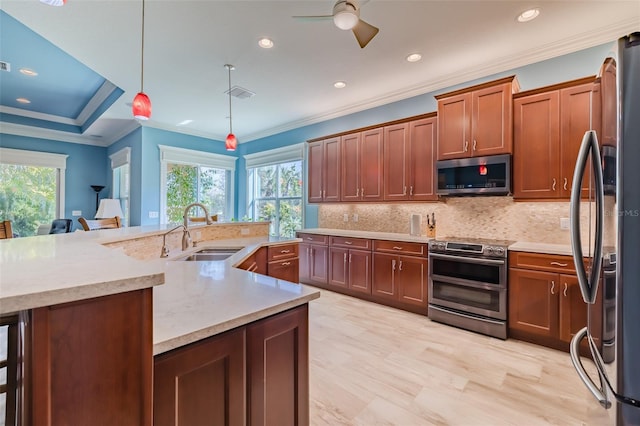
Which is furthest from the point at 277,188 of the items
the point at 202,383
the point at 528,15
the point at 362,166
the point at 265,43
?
the point at 202,383

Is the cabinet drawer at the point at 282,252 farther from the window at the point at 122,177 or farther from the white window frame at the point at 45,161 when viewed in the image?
the white window frame at the point at 45,161

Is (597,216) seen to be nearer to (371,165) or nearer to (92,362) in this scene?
(92,362)

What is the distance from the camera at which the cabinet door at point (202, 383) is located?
0.84 meters

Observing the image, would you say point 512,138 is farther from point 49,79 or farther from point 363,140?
point 49,79

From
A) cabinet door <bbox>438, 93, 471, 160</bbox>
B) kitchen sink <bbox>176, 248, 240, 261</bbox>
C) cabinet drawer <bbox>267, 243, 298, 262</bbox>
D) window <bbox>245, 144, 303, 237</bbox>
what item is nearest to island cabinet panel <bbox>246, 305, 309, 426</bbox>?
kitchen sink <bbox>176, 248, 240, 261</bbox>

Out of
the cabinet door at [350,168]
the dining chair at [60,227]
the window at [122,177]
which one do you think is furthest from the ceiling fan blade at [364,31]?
the dining chair at [60,227]

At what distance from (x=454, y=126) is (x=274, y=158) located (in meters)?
3.75

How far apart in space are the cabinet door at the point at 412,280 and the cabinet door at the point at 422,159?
2.77 ft

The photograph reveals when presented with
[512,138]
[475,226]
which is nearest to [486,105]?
[512,138]

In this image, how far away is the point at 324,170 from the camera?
16.0 feet

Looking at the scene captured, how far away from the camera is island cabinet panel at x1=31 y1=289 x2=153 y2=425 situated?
24.6 inches

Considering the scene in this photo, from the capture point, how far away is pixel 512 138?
3.04 metres

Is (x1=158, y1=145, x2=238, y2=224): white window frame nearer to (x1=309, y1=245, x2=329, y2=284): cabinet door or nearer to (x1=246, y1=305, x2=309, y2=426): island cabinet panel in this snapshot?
(x1=309, y1=245, x2=329, y2=284): cabinet door

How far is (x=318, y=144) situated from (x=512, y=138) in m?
2.88
